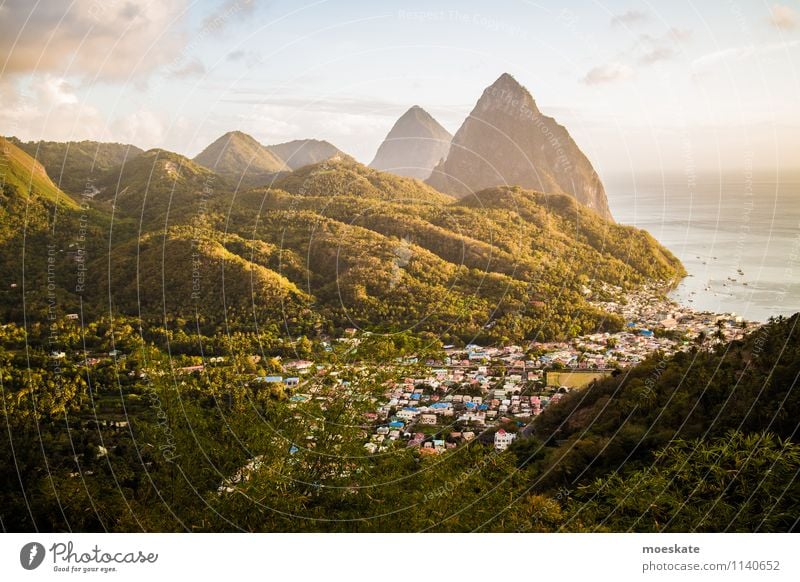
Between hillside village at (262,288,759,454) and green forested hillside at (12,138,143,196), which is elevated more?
green forested hillside at (12,138,143,196)

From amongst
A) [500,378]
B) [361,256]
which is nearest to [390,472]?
[500,378]

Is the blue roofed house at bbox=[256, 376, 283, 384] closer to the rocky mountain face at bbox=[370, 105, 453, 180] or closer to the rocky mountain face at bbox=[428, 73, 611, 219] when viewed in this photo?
the rocky mountain face at bbox=[428, 73, 611, 219]

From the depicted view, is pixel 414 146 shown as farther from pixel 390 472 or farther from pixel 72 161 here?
pixel 390 472

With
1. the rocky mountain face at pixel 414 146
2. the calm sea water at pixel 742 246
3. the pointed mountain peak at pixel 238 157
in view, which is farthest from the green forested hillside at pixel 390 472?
the pointed mountain peak at pixel 238 157

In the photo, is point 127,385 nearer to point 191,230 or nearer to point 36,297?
point 36,297

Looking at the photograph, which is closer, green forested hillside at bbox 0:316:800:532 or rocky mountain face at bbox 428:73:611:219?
green forested hillside at bbox 0:316:800:532

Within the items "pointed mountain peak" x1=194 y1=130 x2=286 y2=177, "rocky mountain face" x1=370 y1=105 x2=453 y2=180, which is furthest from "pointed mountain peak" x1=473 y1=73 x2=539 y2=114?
"pointed mountain peak" x1=194 y1=130 x2=286 y2=177

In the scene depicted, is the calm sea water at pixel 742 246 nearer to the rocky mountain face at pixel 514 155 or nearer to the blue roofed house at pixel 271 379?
the blue roofed house at pixel 271 379

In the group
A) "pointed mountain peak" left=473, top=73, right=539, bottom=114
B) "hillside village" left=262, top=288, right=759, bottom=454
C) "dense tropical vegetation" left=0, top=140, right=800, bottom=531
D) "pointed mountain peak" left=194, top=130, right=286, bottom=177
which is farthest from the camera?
"pointed mountain peak" left=473, top=73, right=539, bottom=114
